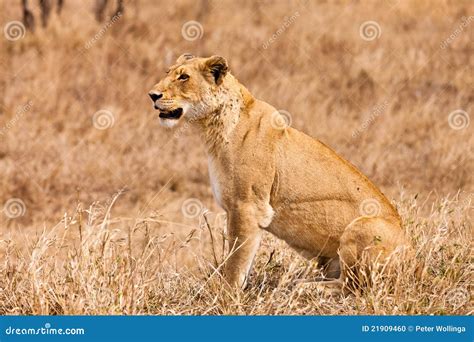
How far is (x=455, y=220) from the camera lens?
7.51 m

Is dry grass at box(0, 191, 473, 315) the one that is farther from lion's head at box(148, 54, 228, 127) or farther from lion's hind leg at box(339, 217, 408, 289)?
lion's head at box(148, 54, 228, 127)

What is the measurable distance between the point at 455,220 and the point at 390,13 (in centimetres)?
962

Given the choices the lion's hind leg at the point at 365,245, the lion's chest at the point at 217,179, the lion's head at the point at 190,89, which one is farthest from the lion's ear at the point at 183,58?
the lion's hind leg at the point at 365,245

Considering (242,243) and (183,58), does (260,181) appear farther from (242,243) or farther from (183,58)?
(183,58)

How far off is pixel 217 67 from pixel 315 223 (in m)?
1.19

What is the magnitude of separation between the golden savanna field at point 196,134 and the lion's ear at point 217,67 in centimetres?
117

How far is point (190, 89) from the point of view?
627 centimetres

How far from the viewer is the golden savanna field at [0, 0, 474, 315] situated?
836 centimetres

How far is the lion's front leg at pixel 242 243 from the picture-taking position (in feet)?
20.4

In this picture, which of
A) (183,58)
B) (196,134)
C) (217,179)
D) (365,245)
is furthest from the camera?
(196,134)

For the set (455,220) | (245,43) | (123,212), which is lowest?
(123,212)

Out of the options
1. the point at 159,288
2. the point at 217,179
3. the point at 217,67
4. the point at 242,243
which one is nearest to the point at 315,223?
the point at 242,243

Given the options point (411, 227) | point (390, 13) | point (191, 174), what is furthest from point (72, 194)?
point (390, 13)

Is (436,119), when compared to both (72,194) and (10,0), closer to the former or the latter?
(72,194)
